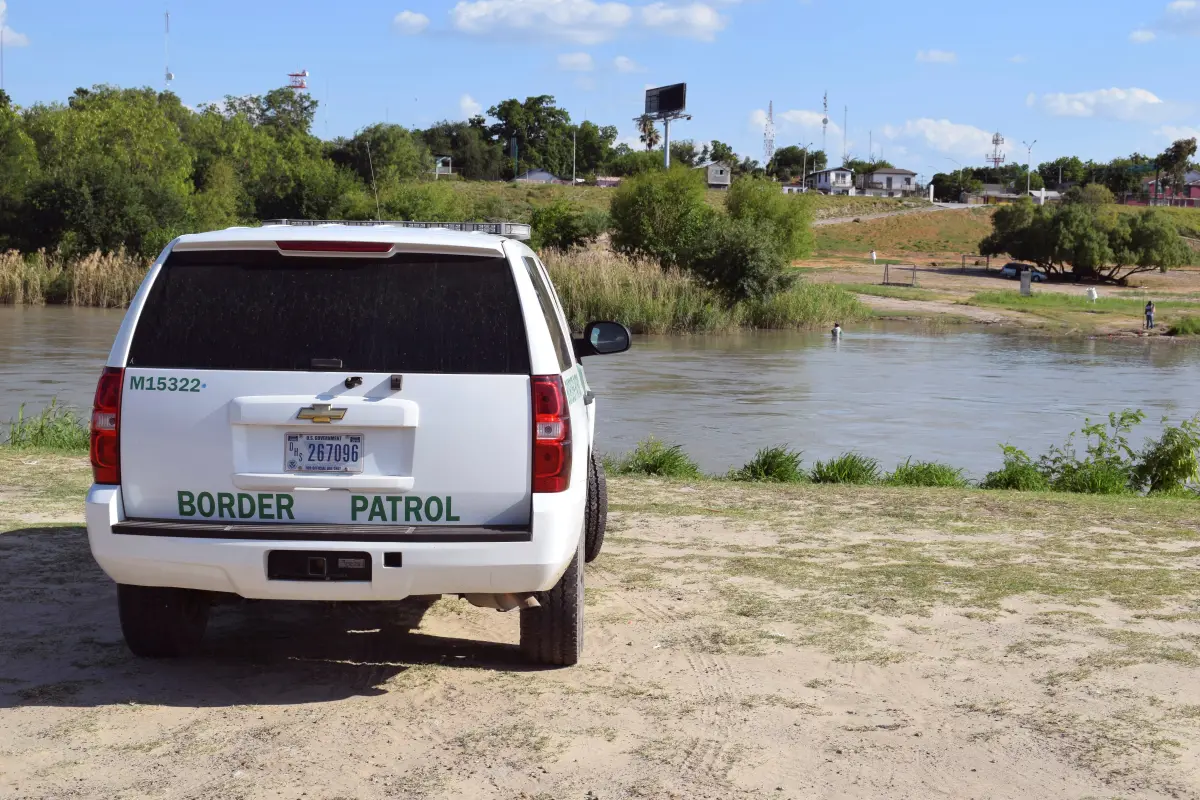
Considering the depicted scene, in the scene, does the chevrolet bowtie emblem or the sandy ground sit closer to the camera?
the sandy ground

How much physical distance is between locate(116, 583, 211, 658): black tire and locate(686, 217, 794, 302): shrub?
40.3 metres

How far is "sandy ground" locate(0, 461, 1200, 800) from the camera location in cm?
462

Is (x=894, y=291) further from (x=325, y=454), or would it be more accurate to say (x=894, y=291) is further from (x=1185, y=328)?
(x=325, y=454)

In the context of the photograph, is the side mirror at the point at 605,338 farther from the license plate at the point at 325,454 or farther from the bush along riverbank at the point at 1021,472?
the bush along riverbank at the point at 1021,472

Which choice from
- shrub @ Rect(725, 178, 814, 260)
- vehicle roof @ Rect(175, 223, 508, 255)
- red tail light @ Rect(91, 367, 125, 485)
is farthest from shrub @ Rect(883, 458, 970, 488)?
shrub @ Rect(725, 178, 814, 260)

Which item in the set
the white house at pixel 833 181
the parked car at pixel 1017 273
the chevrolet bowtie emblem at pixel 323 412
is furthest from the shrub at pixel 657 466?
the white house at pixel 833 181

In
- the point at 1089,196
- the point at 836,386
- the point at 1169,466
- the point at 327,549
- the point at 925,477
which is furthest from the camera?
the point at 1089,196

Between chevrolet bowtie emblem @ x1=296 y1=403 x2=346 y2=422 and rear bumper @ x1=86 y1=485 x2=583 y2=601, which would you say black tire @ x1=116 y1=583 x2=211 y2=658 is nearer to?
rear bumper @ x1=86 y1=485 x2=583 y2=601

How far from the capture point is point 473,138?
145 metres

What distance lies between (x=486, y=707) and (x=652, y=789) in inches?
41.9

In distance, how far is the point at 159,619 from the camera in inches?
226

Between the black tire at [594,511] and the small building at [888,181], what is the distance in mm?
171946

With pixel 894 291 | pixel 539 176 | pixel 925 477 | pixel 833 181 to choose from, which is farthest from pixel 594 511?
pixel 833 181

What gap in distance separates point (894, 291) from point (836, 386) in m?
37.6
